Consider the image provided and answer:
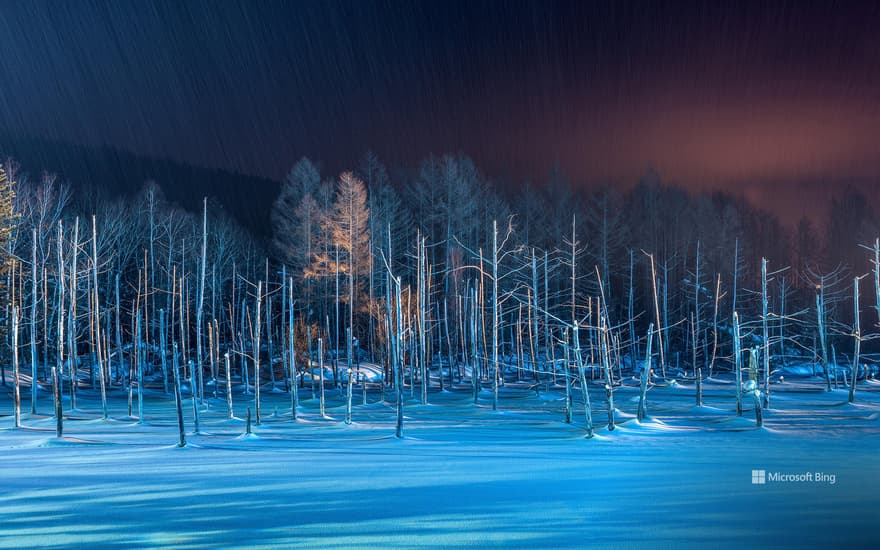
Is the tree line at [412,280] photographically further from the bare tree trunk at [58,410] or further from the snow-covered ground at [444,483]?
the snow-covered ground at [444,483]

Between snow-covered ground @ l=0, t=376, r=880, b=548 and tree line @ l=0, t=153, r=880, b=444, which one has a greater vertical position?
tree line @ l=0, t=153, r=880, b=444

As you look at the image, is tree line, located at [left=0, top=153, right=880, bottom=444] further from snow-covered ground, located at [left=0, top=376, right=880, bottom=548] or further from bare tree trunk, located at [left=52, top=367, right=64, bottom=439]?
snow-covered ground, located at [left=0, top=376, right=880, bottom=548]

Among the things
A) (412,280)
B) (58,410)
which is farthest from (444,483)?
(412,280)

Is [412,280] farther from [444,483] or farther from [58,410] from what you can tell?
[444,483]

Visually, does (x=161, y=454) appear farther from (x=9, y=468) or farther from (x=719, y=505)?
(x=719, y=505)

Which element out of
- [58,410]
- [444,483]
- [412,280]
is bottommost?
[444,483]

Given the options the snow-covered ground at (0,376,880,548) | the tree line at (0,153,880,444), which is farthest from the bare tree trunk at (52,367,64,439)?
the tree line at (0,153,880,444)

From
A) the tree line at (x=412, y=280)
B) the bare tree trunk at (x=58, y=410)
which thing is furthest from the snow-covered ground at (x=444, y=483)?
the tree line at (x=412, y=280)

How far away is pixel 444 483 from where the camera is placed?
1028 cm

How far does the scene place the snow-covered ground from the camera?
762cm

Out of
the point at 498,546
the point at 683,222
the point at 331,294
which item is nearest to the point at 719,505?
the point at 498,546

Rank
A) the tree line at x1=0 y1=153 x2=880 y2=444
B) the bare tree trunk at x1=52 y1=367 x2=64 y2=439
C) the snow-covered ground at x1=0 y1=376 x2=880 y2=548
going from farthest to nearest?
1. the tree line at x1=0 y1=153 x2=880 y2=444
2. the bare tree trunk at x1=52 y1=367 x2=64 y2=439
3. the snow-covered ground at x1=0 y1=376 x2=880 y2=548

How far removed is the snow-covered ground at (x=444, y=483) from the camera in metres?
7.62

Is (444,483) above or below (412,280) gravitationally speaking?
below
